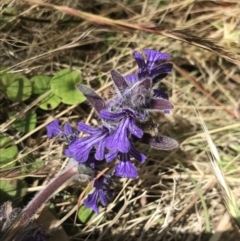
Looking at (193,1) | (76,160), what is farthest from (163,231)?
(193,1)

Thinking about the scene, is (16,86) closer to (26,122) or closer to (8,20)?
(26,122)

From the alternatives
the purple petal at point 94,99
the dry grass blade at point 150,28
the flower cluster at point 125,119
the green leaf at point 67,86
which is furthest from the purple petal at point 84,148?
the dry grass blade at point 150,28

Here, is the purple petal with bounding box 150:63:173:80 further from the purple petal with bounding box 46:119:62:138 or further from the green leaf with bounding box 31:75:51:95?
the green leaf with bounding box 31:75:51:95

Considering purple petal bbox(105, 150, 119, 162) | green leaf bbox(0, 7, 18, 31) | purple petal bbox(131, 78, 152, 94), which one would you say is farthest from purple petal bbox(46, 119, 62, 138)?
green leaf bbox(0, 7, 18, 31)

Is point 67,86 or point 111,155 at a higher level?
point 67,86

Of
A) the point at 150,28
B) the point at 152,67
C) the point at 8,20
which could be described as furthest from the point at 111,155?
the point at 8,20
